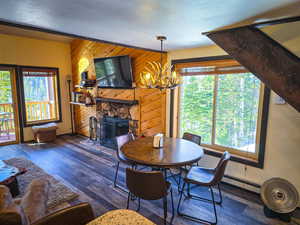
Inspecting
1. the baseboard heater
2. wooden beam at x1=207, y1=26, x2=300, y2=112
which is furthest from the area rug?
wooden beam at x1=207, y1=26, x2=300, y2=112

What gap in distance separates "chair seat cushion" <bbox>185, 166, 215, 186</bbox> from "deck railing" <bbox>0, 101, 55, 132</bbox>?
5.11 metres

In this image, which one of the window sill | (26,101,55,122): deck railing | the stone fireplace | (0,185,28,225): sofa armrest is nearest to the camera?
(0,185,28,225): sofa armrest

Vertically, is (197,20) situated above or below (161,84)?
above

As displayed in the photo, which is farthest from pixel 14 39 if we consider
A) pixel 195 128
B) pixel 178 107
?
pixel 195 128

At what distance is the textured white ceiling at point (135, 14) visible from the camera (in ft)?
5.01

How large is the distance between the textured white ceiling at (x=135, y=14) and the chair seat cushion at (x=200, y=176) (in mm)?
1838

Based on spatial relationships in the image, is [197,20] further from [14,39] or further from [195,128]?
[14,39]

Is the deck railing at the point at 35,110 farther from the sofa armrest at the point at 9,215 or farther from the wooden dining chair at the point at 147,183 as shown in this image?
the wooden dining chair at the point at 147,183

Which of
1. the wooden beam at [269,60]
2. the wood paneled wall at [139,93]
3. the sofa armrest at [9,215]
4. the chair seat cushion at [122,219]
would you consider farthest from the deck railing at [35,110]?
the wooden beam at [269,60]

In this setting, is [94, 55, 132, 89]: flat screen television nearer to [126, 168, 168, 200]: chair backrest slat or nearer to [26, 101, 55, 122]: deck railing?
[26, 101, 55, 122]: deck railing

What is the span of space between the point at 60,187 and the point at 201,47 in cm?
331

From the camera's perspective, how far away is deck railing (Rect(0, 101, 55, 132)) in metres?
5.20

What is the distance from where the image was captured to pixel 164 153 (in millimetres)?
2430

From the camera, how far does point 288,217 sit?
2.31 metres
